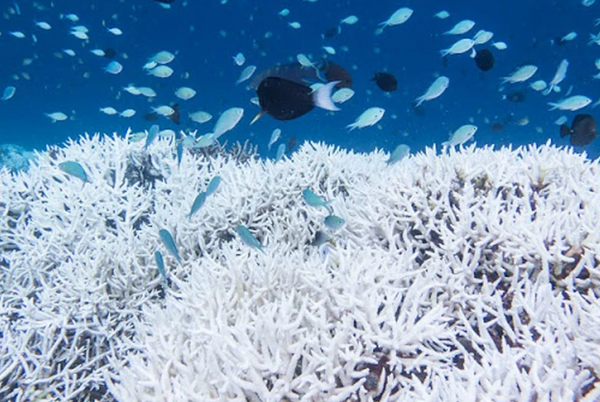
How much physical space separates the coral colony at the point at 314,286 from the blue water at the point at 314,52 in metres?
47.9

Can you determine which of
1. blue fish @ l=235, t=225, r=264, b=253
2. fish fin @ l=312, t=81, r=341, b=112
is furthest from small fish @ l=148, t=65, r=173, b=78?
blue fish @ l=235, t=225, r=264, b=253

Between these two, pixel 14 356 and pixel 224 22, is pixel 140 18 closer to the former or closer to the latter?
pixel 224 22

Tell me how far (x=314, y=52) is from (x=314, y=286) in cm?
5570

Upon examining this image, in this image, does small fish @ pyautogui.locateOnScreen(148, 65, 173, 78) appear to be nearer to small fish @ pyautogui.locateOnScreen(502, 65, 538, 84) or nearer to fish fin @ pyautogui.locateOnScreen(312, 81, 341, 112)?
fish fin @ pyautogui.locateOnScreen(312, 81, 341, 112)

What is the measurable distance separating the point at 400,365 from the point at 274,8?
207 ft

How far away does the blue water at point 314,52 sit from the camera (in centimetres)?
5406

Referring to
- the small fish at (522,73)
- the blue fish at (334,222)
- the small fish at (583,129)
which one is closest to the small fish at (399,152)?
the blue fish at (334,222)

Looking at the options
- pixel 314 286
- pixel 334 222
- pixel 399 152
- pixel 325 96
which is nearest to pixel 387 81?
pixel 399 152

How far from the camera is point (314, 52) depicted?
53500 mm

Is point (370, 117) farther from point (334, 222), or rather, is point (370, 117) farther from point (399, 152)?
point (334, 222)

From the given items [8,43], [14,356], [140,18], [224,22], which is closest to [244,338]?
[14,356]

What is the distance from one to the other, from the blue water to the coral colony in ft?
157

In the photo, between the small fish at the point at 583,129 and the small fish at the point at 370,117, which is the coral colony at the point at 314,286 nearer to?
the small fish at the point at 370,117

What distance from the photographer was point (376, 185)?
3.76m
